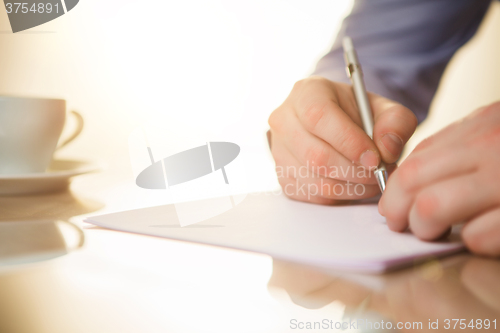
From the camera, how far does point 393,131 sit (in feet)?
1.16

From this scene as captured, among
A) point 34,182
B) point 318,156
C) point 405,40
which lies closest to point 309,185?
point 318,156

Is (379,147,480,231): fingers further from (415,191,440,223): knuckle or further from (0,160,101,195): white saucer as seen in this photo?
(0,160,101,195): white saucer

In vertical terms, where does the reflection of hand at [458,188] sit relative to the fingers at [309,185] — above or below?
above

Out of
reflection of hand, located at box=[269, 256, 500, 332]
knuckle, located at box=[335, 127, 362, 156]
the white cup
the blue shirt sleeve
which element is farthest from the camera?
the blue shirt sleeve

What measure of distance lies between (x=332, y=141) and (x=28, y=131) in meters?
0.42

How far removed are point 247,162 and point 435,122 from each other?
1.32m

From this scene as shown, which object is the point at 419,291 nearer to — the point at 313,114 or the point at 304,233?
the point at 304,233

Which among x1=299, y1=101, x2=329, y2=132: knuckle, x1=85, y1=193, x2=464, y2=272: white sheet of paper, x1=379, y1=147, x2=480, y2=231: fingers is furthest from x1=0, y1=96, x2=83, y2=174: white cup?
x1=379, y1=147, x2=480, y2=231: fingers

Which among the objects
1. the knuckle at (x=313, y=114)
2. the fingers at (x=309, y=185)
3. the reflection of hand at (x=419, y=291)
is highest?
the knuckle at (x=313, y=114)

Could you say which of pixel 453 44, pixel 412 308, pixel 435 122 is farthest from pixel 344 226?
pixel 435 122

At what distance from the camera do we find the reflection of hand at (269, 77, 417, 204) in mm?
345

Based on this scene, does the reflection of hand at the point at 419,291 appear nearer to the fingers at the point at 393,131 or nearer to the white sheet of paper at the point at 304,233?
the white sheet of paper at the point at 304,233

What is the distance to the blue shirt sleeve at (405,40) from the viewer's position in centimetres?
74

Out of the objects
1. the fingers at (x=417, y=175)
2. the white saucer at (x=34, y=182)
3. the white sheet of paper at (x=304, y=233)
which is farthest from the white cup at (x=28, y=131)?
the fingers at (x=417, y=175)
